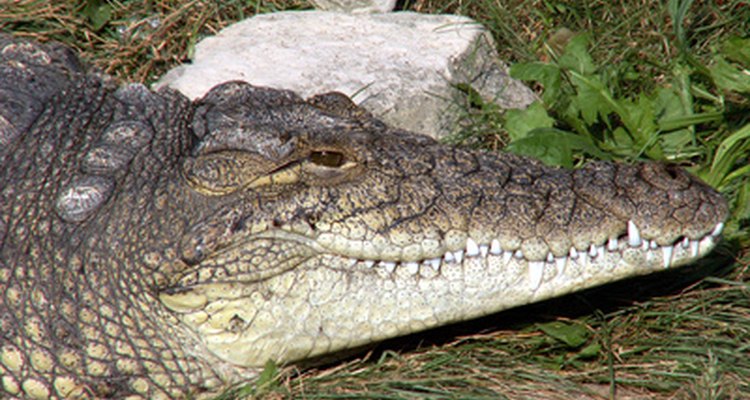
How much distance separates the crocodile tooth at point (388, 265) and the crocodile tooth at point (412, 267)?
40 millimetres

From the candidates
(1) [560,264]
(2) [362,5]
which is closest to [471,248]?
(1) [560,264]

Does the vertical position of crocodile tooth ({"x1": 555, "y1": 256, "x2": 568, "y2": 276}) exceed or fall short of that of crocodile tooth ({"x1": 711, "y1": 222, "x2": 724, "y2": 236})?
it falls short

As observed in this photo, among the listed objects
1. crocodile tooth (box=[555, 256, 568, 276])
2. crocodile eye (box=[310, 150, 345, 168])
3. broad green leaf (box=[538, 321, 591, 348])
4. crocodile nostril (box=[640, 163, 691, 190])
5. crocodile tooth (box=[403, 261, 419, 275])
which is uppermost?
crocodile nostril (box=[640, 163, 691, 190])

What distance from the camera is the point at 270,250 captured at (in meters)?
3.14

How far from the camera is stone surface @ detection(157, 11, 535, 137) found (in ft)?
15.5

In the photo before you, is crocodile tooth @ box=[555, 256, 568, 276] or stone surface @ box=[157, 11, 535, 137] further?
stone surface @ box=[157, 11, 535, 137]

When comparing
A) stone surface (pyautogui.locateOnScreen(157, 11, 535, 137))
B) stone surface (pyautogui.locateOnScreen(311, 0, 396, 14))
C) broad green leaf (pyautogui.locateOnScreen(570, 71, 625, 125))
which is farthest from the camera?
stone surface (pyautogui.locateOnScreen(311, 0, 396, 14))

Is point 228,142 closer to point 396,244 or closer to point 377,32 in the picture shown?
point 396,244

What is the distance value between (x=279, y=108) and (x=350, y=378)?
3.45ft

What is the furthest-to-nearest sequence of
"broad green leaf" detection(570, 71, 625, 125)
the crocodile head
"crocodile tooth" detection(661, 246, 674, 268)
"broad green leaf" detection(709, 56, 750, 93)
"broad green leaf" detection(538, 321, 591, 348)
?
"broad green leaf" detection(570, 71, 625, 125) → "broad green leaf" detection(709, 56, 750, 93) → "broad green leaf" detection(538, 321, 591, 348) → "crocodile tooth" detection(661, 246, 674, 268) → the crocodile head

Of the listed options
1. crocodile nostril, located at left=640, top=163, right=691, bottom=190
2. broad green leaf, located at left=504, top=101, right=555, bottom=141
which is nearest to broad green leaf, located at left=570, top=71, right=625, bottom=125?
broad green leaf, located at left=504, top=101, right=555, bottom=141

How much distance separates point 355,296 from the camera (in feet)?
10.4

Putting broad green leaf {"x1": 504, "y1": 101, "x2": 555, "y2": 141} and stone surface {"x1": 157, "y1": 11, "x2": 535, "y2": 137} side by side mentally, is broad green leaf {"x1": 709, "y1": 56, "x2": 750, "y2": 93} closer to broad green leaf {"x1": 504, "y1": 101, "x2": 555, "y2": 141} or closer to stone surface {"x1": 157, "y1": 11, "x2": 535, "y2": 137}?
broad green leaf {"x1": 504, "y1": 101, "x2": 555, "y2": 141}

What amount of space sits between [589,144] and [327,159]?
62.2 inches
